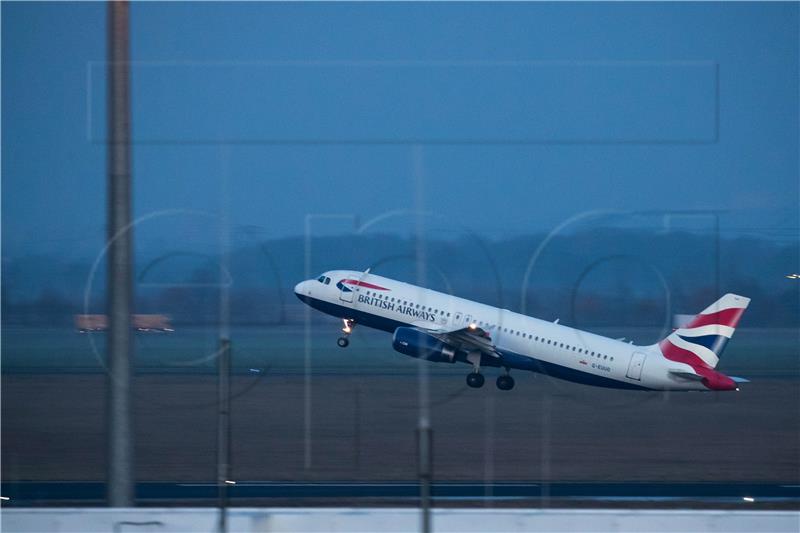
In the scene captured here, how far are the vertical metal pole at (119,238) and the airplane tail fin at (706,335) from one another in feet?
28.3

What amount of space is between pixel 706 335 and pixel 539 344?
3.00m

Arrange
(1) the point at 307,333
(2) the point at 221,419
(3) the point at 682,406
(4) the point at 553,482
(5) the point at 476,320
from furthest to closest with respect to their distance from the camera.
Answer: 1. (3) the point at 682,406
2. (5) the point at 476,320
3. (4) the point at 553,482
4. (1) the point at 307,333
5. (2) the point at 221,419

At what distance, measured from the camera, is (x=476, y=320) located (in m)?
18.0

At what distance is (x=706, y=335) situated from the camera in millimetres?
15258

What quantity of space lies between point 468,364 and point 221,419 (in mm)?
9386

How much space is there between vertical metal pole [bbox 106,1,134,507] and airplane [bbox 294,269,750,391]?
6189 millimetres

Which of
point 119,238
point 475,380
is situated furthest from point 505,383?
point 119,238

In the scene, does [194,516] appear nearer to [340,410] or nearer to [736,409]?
[340,410]

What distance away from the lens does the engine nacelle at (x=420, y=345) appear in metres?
14.8

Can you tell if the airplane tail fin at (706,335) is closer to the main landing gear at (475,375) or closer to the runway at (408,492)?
the runway at (408,492)

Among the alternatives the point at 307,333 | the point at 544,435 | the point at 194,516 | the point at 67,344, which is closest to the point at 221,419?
the point at 194,516

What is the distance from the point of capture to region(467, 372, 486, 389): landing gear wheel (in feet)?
53.8

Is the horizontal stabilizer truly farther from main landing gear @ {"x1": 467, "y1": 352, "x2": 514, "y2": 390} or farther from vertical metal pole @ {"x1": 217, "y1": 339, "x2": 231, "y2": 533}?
vertical metal pole @ {"x1": 217, "y1": 339, "x2": 231, "y2": 533}

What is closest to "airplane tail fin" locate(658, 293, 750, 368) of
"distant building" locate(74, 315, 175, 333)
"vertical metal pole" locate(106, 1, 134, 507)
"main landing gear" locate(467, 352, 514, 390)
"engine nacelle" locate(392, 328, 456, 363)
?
"main landing gear" locate(467, 352, 514, 390)
